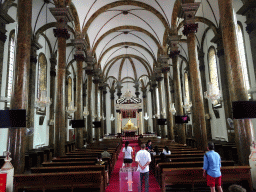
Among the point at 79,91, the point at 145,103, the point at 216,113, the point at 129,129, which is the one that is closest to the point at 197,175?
the point at 79,91

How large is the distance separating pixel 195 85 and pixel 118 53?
18.6 m

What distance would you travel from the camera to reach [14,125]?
5137 millimetres

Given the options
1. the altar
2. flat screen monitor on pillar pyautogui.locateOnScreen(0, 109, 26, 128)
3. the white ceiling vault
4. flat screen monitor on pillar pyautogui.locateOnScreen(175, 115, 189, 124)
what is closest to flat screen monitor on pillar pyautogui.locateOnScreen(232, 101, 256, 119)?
flat screen monitor on pillar pyautogui.locateOnScreen(0, 109, 26, 128)

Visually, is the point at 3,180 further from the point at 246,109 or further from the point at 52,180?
the point at 246,109

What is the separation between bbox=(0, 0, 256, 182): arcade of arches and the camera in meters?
5.79

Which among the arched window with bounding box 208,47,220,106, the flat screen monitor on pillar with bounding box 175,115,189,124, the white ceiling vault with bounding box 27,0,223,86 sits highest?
the white ceiling vault with bounding box 27,0,223,86

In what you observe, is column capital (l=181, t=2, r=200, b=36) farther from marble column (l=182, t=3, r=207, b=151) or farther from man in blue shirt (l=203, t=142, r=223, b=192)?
man in blue shirt (l=203, t=142, r=223, b=192)

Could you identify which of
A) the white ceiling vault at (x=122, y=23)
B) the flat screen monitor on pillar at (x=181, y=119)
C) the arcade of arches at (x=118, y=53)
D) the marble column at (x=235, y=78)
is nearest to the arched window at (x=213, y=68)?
the arcade of arches at (x=118, y=53)

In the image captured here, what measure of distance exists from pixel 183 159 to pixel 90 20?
1245 cm

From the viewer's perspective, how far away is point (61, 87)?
30.8ft

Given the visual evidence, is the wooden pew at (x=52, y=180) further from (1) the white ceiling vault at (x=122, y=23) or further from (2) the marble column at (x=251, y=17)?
(1) the white ceiling vault at (x=122, y=23)

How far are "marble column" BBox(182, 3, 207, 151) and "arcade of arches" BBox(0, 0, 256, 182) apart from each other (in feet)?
0.15

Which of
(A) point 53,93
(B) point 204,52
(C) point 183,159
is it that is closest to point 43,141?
(A) point 53,93

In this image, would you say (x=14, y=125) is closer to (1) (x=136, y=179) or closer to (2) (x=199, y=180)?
(1) (x=136, y=179)
